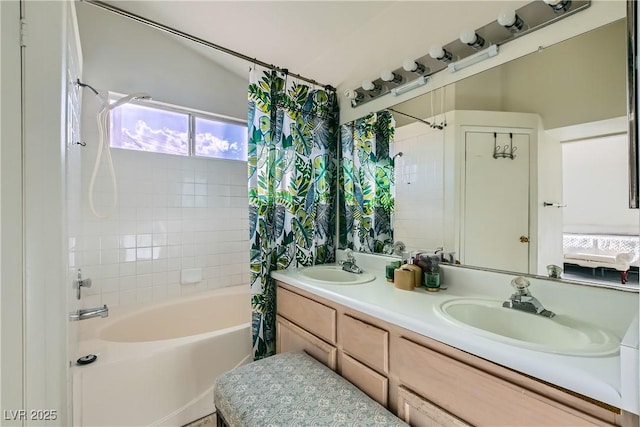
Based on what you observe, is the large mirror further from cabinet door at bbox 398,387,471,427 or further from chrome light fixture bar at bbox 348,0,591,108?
cabinet door at bbox 398,387,471,427

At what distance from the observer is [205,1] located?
5.58 ft

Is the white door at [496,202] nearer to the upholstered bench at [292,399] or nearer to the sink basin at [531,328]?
the sink basin at [531,328]

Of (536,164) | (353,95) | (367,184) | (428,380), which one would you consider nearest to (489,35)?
(536,164)

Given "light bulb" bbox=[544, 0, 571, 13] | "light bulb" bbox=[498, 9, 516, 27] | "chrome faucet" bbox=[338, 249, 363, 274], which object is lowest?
"chrome faucet" bbox=[338, 249, 363, 274]

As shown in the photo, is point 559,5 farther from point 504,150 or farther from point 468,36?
point 504,150

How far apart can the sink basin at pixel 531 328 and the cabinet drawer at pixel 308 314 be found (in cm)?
55

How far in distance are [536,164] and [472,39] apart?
662 mm

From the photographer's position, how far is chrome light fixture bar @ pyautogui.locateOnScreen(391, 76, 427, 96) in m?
1.60

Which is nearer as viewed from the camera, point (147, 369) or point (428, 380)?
point (428, 380)

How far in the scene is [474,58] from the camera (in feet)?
4.52

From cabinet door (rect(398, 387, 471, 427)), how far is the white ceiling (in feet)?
5.51

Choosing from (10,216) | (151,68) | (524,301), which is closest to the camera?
(10,216)

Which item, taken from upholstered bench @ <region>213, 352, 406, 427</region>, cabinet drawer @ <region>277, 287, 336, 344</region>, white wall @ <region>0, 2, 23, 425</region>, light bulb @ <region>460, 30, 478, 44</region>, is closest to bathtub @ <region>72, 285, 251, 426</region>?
cabinet drawer @ <region>277, 287, 336, 344</region>

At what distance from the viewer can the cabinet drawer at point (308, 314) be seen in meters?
1.40
